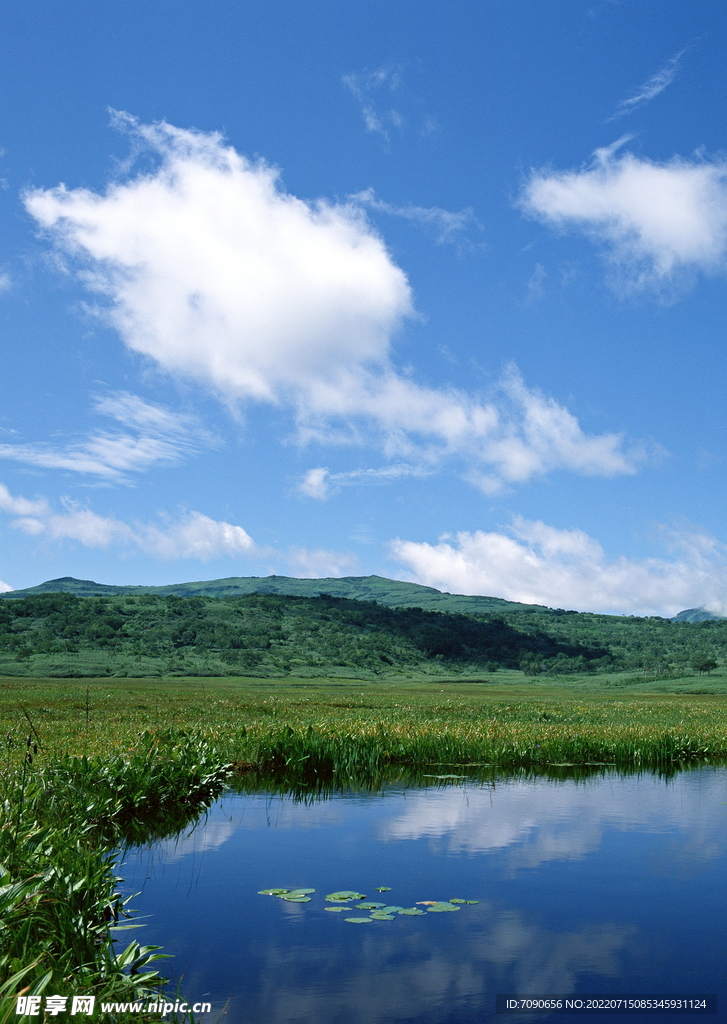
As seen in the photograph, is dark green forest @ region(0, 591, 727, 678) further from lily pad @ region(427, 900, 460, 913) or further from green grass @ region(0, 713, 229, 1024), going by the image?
lily pad @ region(427, 900, 460, 913)

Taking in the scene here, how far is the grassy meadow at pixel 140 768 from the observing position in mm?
7723

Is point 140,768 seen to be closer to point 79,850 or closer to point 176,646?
point 79,850

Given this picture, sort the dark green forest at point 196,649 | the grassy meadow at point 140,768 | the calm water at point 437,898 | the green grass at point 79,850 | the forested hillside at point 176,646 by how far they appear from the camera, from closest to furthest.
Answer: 1. the green grass at point 79,850
2. the grassy meadow at point 140,768
3. the calm water at point 437,898
4. the forested hillside at point 176,646
5. the dark green forest at point 196,649

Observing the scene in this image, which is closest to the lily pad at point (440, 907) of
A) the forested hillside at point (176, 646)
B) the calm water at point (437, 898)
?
the calm water at point (437, 898)

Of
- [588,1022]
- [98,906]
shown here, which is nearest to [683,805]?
[588,1022]

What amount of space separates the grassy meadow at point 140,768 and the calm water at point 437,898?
3.34ft

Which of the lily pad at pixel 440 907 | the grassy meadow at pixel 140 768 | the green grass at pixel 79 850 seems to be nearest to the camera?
the green grass at pixel 79 850

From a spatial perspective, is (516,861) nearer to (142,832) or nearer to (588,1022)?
(588,1022)

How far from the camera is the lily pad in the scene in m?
10.4

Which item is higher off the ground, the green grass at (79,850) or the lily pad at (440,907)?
the green grass at (79,850)

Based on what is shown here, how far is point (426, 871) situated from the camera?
1245cm

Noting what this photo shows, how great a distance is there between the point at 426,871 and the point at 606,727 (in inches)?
878

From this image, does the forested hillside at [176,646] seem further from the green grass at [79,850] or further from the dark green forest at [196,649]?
the green grass at [79,850]

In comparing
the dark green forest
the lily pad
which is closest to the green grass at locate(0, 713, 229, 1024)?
the lily pad
